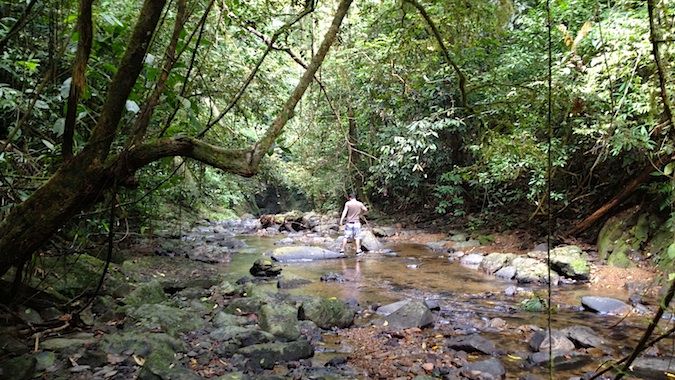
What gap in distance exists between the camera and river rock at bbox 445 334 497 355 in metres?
4.90

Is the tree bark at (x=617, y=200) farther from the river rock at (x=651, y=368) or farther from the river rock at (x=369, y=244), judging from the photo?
the river rock at (x=369, y=244)

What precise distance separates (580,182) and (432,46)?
7049 millimetres

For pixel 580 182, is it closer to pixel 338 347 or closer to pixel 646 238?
pixel 646 238

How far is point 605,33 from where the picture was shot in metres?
6.44

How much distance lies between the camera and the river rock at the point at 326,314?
5.68 m

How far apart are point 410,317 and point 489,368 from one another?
1.49 meters

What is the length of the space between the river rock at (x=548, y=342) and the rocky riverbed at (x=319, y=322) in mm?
20

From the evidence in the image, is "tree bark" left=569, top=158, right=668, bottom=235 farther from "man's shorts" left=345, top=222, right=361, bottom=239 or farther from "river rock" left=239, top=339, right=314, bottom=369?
"river rock" left=239, top=339, right=314, bottom=369

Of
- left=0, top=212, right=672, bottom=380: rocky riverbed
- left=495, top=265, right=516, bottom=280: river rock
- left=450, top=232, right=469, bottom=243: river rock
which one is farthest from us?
left=450, top=232, right=469, bottom=243: river rock

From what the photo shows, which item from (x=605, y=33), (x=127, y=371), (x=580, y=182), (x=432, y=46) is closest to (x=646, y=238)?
(x=580, y=182)

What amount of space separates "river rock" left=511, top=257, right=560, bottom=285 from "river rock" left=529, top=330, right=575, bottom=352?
2.89 metres

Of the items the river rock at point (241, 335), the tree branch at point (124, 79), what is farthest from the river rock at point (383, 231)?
the tree branch at point (124, 79)

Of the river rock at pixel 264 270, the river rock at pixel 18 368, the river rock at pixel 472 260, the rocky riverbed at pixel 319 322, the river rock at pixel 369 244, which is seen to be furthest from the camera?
the river rock at pixel 369 244

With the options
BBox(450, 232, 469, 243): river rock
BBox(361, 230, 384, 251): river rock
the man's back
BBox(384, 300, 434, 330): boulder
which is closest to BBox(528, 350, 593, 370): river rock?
BBox(384, 300, 434, 330): boulder
